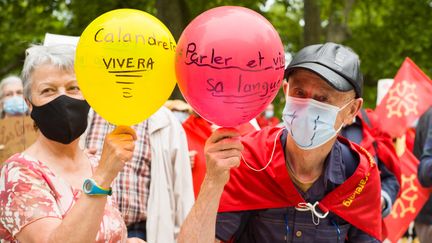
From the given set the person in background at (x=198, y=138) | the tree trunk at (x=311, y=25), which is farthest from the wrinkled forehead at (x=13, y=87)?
the tree trunk at (x=311, y=25)

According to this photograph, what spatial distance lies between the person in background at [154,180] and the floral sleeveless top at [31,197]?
4.88 ft

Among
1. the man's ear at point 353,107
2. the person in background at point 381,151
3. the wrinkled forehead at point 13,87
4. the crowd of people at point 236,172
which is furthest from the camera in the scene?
the wrinkled forehead at point 13,87

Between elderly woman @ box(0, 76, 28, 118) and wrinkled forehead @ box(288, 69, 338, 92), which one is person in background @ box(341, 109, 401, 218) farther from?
elderly woman @ box(0, 76, 28, 118)

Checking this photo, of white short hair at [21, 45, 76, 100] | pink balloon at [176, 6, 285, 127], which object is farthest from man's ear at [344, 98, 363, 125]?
white short hair at [21, 45, 76, 100]

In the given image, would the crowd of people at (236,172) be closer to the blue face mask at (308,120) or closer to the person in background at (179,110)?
the blue face mask at (308,120)

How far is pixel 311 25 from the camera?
43.6ft

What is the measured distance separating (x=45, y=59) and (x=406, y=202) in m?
4.72

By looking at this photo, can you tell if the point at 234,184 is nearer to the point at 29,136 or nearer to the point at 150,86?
the point at 150,86

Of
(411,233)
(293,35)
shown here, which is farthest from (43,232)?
(293,35)

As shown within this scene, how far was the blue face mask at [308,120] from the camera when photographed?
299 centimetres

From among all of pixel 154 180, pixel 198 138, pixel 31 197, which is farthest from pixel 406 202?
pixel 31 197

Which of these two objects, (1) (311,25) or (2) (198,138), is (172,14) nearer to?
(1) (311,25)

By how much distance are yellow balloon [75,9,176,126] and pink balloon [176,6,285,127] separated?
0.08 metres

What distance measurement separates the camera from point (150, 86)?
243cm
